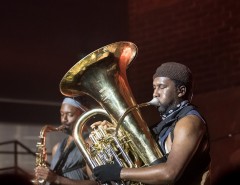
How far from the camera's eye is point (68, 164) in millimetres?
6262

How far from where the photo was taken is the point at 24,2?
31.9ft

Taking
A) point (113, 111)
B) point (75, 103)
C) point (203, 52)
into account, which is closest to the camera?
point (113, 111)

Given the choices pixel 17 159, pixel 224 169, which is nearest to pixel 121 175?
pixel 224 169

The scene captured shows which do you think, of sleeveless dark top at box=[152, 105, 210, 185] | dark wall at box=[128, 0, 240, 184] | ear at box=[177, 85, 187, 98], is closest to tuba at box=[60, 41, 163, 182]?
sleeveless dark top at box=[152, 105, 210, 185]

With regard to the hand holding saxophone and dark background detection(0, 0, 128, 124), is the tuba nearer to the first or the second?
the hand holding saxophone

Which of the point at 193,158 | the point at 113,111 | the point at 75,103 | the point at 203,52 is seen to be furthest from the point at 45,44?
the point at 193,158

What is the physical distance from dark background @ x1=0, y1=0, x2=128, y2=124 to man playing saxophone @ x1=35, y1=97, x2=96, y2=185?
3413 millimetres

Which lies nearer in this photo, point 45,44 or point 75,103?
point 75,103

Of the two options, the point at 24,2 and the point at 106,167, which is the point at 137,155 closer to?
the point at 106,167

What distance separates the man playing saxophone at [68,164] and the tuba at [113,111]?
3.67ft

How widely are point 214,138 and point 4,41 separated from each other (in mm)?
4314

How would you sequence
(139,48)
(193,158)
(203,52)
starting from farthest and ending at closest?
(139,48), (203,52), (193,158)

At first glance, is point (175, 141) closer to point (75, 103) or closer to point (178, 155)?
point (178, 155)

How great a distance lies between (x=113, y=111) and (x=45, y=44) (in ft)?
18.2
